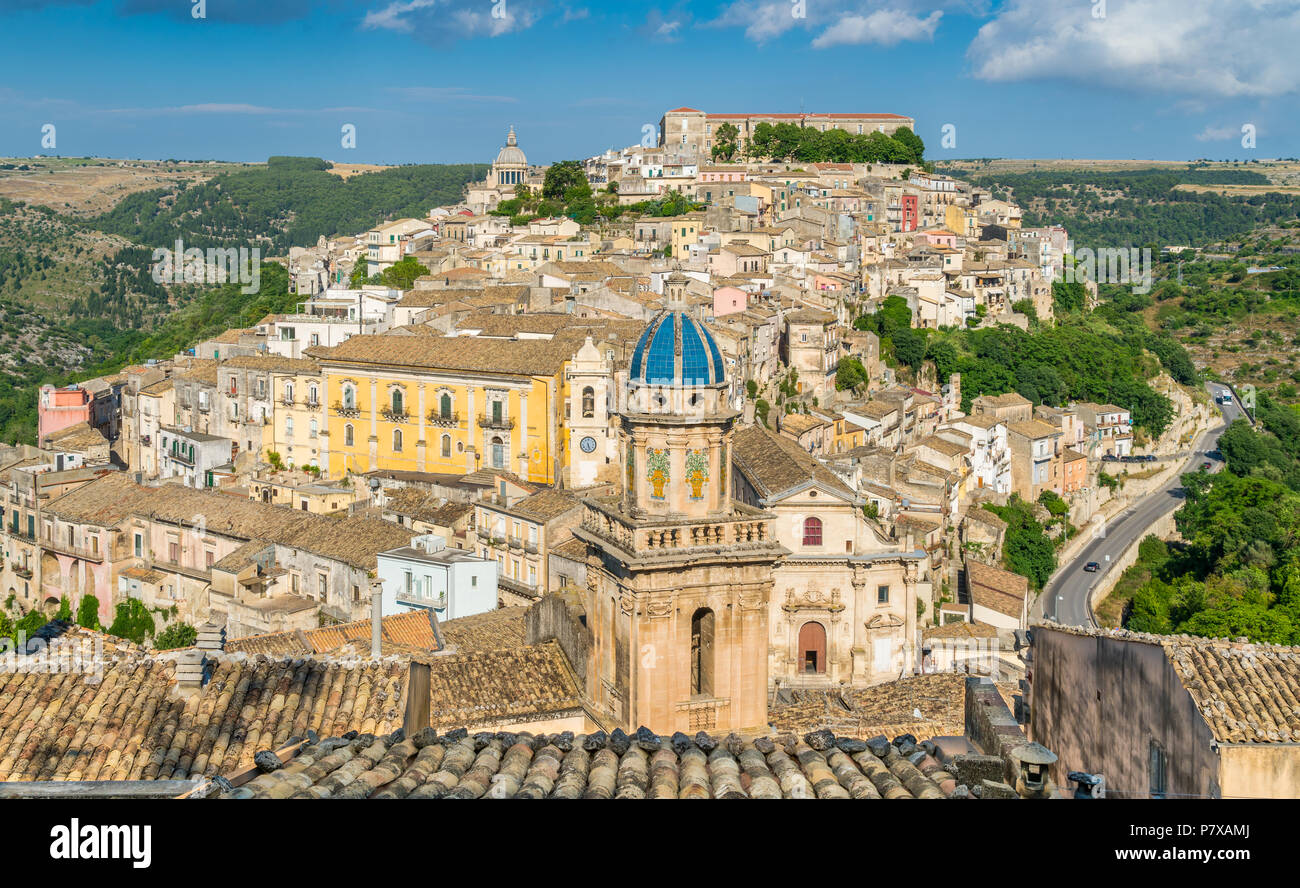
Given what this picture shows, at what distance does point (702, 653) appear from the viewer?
17.6m

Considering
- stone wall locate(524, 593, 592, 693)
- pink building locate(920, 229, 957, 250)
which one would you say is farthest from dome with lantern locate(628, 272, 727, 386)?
pink building locate(920, 229, 957, 250)

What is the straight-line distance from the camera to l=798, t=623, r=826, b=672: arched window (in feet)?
103

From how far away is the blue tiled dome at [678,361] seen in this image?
680 inches

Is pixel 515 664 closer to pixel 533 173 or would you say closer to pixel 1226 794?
pixel 1226 794

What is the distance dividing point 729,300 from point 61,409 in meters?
30.6

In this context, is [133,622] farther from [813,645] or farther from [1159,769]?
[1159,769]

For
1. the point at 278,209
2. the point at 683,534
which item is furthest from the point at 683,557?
the point at 278,209

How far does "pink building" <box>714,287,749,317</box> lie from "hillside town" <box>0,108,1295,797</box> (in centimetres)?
14

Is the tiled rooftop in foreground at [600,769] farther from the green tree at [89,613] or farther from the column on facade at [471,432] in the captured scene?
the column on facade at [471,432]

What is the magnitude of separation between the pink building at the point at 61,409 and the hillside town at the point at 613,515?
19 cm

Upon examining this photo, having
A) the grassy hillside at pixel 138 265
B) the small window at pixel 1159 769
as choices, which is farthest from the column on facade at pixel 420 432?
the small window at pixel 1159 769

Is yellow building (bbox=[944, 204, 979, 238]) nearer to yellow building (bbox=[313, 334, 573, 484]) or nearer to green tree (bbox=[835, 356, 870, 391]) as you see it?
green tree (bbox=[835, 356, 870, 391])
